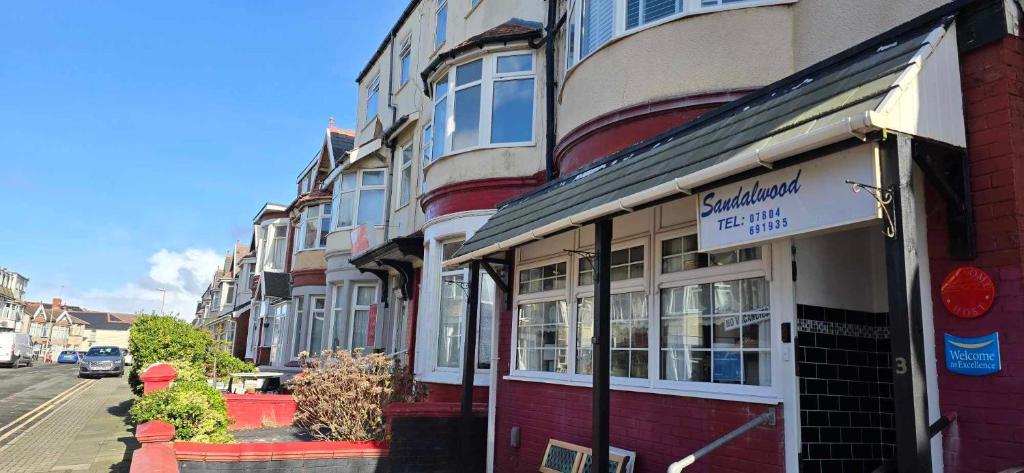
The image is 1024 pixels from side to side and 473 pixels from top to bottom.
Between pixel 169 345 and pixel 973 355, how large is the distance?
15615 millimetres

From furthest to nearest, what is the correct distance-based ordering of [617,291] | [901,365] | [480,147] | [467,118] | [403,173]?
[403,173]
[467,118]
[480,147]
[617,291]
[901,365]

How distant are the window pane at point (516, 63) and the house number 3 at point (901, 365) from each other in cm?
944

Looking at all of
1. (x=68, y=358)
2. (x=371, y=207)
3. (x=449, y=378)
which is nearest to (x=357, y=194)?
(x=371, y=207)

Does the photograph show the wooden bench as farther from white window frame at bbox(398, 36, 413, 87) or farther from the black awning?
the black awning

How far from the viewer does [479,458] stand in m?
9.08

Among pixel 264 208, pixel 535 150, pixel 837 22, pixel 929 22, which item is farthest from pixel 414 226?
pixel 264 208

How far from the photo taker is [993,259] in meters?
3.89

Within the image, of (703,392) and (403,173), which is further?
(403,173)

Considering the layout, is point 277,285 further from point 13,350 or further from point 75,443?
point 13,350

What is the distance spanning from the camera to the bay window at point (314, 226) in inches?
1029

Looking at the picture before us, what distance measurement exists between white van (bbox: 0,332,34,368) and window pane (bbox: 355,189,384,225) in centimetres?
3935

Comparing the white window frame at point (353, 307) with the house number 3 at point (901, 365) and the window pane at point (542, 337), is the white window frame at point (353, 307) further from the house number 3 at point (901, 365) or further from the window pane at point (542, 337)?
the house number 3 at point (901, 365)

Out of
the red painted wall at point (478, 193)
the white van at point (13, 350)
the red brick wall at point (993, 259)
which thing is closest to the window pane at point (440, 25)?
the red painted wall at point (478, 193)

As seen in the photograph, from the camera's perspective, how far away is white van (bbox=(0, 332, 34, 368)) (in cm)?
4547
